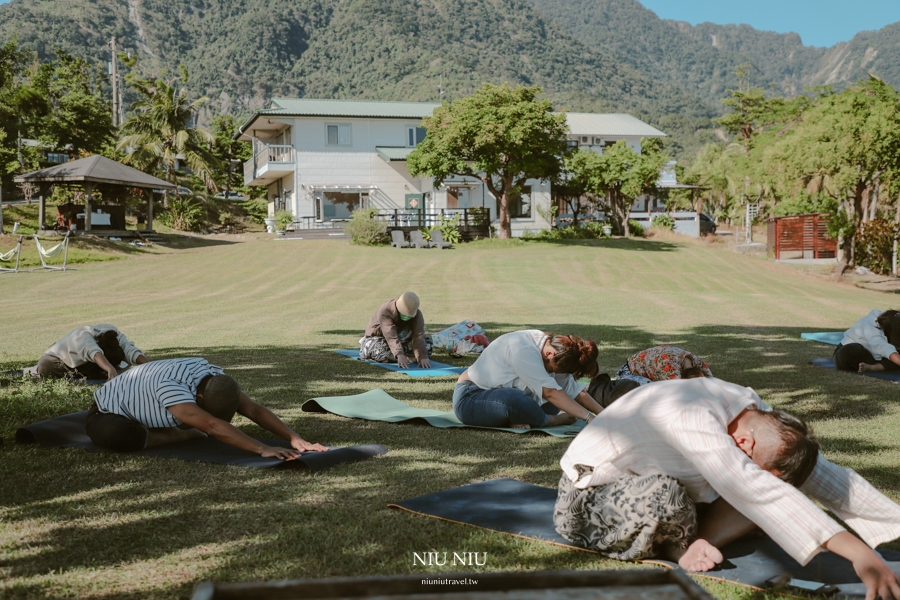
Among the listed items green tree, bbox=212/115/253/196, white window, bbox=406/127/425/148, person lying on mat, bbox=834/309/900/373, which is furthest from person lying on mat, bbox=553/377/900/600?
green tree, bbox=212/115/253/196

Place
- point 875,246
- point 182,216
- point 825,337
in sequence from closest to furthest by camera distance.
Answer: point 825,337
point 875,246
point 182,216

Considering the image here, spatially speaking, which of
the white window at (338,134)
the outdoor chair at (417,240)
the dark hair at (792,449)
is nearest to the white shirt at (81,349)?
the dark hair at (792,449)

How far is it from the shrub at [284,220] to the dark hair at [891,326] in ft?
104

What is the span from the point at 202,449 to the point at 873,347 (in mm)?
7184

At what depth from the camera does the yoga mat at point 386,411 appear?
5836 mm

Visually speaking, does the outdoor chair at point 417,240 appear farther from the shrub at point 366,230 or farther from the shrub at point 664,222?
the shrub at point 664,222

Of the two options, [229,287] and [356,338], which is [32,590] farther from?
[229,287]

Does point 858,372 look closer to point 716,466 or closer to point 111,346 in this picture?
point 716,466

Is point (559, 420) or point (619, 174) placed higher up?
point (619, 174)

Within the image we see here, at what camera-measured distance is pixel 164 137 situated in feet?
132

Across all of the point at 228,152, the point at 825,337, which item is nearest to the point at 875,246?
the point at 825,337

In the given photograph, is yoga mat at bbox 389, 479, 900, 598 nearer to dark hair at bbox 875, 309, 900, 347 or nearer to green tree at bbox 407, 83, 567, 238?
dark hair at bbox 875, 309, 900, 347

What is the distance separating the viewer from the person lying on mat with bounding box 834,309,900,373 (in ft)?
27.4

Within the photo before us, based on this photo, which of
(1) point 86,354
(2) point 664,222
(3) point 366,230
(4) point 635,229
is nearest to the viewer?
(1) point 86,354
